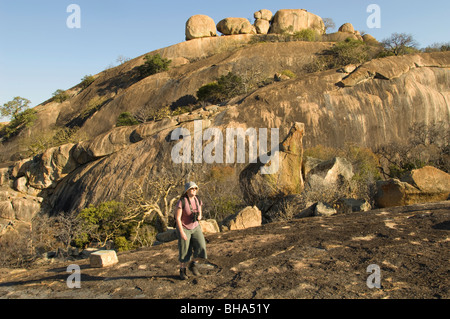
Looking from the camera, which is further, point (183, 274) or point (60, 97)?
point (60, 97)

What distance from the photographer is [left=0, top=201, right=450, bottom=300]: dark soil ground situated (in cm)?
426

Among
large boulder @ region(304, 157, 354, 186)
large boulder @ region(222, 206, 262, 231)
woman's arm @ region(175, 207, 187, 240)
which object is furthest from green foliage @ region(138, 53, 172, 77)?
woman's arm @ region(175, 207, 187, 240)

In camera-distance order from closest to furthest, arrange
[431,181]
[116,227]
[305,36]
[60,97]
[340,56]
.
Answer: [431,181] → [116,227] → [340,56] → [305,36] → [60,97]

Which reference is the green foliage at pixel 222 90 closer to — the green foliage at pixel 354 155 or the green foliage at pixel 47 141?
the green foliage at pixel 354 155

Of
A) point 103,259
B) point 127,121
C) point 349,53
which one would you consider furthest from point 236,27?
point 103,259

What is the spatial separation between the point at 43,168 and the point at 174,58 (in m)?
19.3

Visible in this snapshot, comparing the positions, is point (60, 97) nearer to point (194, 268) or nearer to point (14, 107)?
point (14, 107)

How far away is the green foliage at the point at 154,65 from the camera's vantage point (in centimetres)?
3428

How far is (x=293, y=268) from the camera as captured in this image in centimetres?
498

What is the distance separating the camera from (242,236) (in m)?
7.29

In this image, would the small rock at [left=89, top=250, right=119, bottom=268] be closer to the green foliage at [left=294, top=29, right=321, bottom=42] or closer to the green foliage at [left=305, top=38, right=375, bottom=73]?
the green foliage at [left=305, top=38, right=375, bottom=73]

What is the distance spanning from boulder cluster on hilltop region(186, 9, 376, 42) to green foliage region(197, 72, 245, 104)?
1633 cm

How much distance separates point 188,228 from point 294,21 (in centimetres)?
4024
